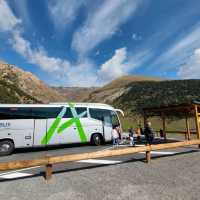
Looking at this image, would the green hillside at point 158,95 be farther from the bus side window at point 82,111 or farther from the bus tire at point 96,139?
the bus side window at point 82,111

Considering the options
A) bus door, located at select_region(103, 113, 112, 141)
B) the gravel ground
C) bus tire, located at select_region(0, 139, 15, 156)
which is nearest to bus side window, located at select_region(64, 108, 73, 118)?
bus door, located at select_region(103, 113, 112, 141)

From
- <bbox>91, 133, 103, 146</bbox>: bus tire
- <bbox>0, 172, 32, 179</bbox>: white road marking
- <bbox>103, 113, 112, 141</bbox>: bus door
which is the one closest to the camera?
<bbox>0, 172, 32, 179</bbox>: white road marking

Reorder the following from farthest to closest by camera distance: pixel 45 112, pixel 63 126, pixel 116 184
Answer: pixel 63 126 → pixel 45 112 → pixel 116 184

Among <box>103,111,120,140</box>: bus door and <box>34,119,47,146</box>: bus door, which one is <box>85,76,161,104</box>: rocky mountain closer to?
<box>103,111,120,140</box>: bus door

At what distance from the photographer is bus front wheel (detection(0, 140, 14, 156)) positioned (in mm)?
12758

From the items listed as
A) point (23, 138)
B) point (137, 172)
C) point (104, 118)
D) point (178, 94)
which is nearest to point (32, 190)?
point (137, 172)

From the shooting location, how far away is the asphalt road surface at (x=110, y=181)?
562 centimetres

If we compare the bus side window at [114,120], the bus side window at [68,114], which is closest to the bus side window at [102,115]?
the bus side window at [114,120]

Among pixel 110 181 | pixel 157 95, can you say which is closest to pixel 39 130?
pixel 110 181

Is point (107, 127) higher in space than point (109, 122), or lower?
lower

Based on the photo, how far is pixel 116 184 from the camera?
636cm

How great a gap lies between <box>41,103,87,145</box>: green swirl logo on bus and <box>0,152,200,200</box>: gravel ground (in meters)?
6.60

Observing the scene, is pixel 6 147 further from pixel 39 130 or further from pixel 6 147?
pixel 39 130

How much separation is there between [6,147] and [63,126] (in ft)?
12.1
